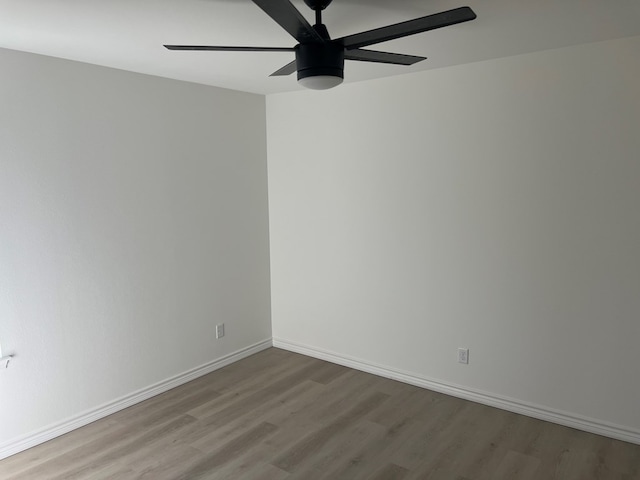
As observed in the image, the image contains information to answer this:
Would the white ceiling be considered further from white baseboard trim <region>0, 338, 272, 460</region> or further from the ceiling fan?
white baseboard trim <region>0, 338, 272, 460</region>

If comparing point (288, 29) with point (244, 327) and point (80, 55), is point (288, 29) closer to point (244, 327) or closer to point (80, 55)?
point (80, 55)

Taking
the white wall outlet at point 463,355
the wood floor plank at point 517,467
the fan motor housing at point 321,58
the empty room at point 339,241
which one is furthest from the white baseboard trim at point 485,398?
the fan motor housing at point 321,58

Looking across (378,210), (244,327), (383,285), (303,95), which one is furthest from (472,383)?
(303,95)

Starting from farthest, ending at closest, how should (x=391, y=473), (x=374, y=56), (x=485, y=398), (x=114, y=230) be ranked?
(x=485, y=398) → (x=114, y=230) → (x=391, y=473) → (x=374, y=56)

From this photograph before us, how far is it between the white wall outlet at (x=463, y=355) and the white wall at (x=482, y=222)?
6 centimetres

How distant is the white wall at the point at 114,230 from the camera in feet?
9.19

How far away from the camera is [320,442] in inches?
115

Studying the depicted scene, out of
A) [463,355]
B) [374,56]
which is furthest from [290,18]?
[463,355]

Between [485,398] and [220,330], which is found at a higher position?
[220,330]

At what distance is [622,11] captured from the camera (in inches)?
86.9

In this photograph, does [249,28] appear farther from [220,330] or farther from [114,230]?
[220,330]

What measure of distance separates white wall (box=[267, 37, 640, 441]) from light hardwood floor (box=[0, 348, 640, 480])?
29cm

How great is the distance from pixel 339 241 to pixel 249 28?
2.04 m

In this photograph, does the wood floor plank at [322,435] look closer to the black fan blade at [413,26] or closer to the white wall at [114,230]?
the white wall at [114,230]
